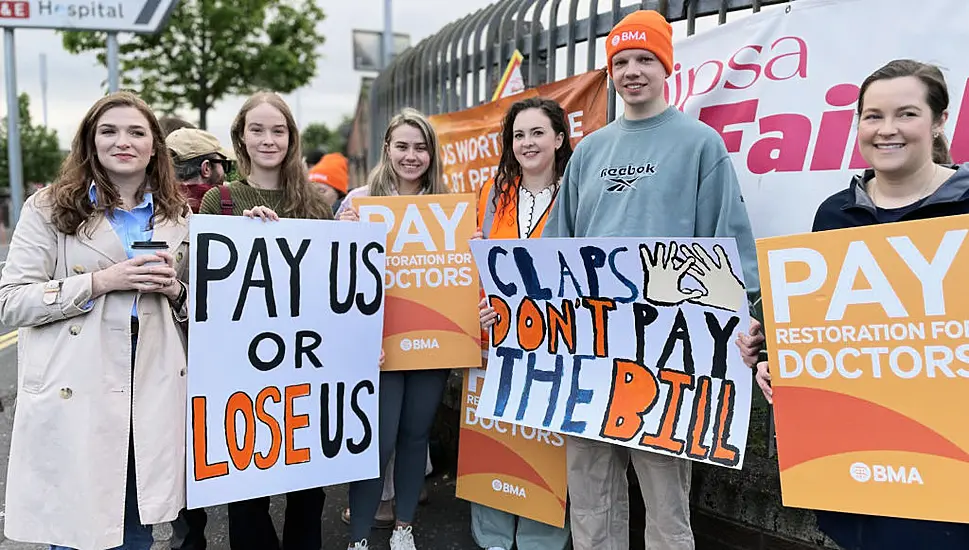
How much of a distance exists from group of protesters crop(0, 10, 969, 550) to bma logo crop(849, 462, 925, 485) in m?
0.12

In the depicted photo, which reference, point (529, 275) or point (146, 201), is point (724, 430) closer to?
point (529, 275)

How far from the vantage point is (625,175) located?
257 cm

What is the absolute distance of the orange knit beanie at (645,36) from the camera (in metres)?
2.52

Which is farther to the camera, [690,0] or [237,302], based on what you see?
[690,0]

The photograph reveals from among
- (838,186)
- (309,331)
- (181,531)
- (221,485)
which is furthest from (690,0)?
(181,531)

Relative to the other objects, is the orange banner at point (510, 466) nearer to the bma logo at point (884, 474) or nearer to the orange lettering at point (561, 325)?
the orange lettering at point (561, 325)

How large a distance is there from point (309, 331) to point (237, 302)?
0.31 meters

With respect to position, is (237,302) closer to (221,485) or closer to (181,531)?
(221,485)

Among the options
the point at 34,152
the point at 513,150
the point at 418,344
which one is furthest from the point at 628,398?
the point at 34,152

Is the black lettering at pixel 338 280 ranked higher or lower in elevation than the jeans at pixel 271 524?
higher

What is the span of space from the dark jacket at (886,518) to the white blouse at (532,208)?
48.8 inches

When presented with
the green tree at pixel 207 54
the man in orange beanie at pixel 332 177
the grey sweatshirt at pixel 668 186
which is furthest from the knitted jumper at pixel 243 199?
the green tree at pixel 207 54

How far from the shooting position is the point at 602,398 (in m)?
2.68

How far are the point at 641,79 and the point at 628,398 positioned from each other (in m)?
1.15
